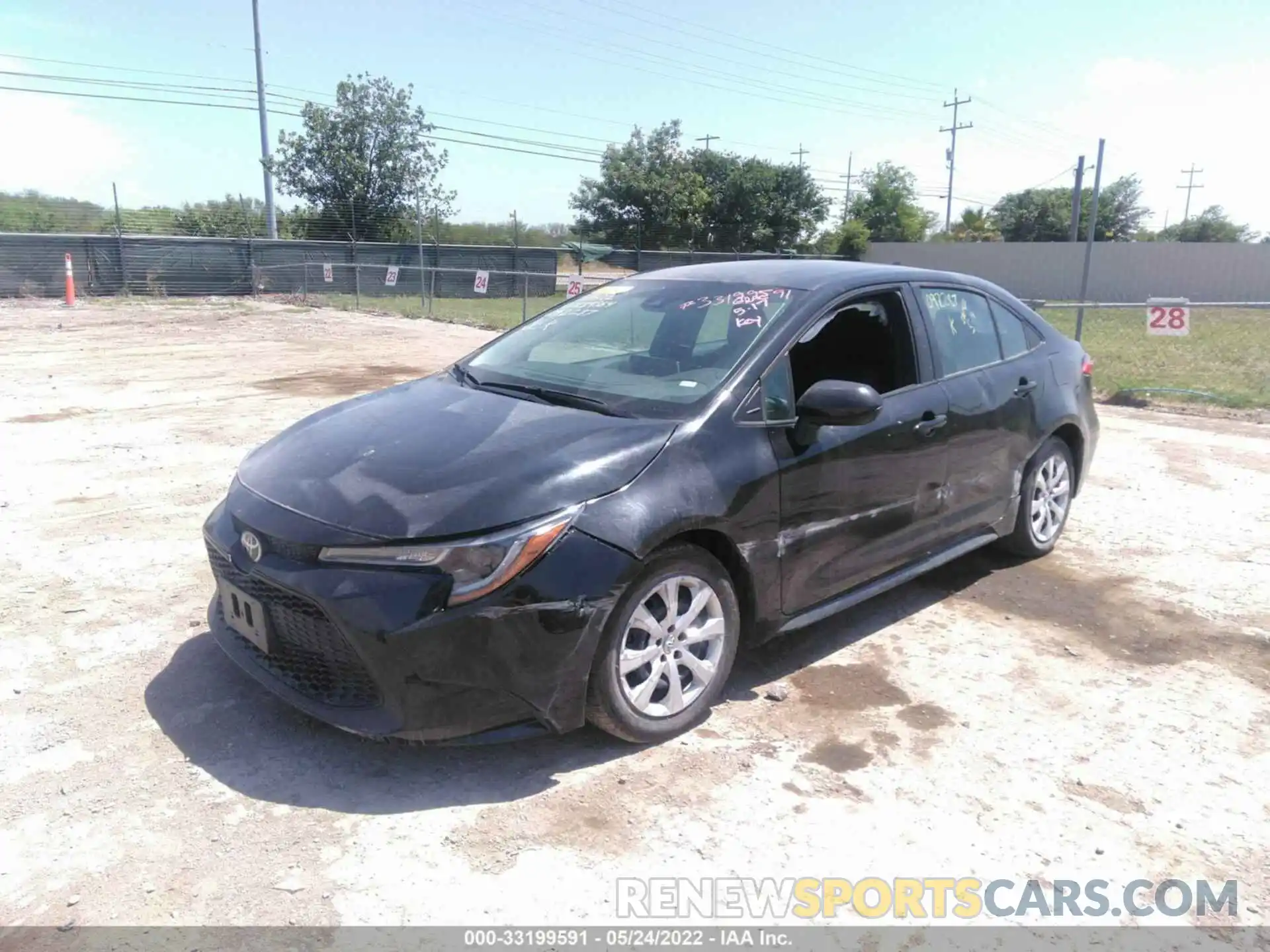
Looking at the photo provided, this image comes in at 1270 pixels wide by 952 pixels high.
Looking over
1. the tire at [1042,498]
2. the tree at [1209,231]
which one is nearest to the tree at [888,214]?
the tree at [1209,231]

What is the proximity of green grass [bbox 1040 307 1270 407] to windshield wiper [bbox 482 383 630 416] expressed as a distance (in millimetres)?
8912

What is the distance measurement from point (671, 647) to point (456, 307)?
74.7ft

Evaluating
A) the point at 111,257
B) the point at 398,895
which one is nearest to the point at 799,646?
the point at 398,895

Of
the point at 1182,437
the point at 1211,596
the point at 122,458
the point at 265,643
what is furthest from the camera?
the point at 1182,437

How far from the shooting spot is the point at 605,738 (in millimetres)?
3305

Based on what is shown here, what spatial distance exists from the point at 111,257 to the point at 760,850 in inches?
1105

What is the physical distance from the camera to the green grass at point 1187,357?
10.8 m

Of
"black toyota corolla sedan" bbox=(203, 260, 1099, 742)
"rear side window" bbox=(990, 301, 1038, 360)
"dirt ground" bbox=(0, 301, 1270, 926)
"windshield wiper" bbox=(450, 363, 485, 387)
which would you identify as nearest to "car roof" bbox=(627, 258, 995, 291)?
"black toyota corolla sedan" bbox=(203, 260, 1099, 742)

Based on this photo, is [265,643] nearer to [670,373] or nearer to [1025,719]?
[670,373]

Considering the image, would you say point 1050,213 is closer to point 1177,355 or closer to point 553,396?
point 1177,355

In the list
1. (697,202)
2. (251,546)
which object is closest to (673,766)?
(251,546)

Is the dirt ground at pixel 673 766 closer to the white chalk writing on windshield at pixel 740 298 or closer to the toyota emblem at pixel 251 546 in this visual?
the toyota emblem at pixel 251 546

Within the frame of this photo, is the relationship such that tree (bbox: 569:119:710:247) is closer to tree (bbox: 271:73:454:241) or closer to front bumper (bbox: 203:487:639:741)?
tree (bbox: 271:73:454:241)

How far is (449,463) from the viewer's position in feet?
10.3
